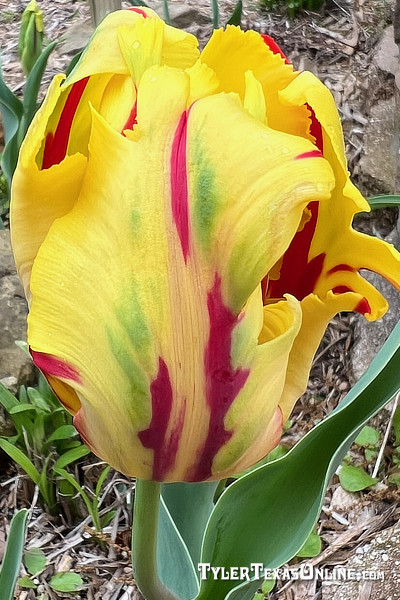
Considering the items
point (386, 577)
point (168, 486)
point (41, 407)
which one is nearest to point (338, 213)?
point (168, 486)

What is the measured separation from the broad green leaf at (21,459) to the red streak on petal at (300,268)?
30.8 inches

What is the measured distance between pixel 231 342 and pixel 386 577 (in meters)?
0.77

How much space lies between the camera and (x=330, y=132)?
383mm

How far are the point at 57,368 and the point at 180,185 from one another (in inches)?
4.6

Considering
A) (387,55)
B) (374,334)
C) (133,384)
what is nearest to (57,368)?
(133,384)

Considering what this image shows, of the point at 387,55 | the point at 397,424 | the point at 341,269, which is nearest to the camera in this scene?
the point at 341,269

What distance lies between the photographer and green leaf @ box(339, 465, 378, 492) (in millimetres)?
1207

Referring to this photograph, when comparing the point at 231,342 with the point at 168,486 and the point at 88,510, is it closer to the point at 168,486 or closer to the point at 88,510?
the point at 168,486

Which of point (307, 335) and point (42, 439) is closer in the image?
point (307, 335)

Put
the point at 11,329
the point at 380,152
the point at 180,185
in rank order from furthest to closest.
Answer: the point at 380,152 < the point at 11,329 < the point at 180,185

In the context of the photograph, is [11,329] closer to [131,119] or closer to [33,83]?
[33,83]

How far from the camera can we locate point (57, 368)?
382mm

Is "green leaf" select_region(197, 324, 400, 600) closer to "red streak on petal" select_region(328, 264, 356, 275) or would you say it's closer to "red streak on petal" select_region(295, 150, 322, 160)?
"red streak on petal" select_region(328, 264, 356, 275)

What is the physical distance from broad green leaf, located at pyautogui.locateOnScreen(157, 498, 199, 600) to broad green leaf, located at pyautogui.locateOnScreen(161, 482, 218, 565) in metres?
0.02
